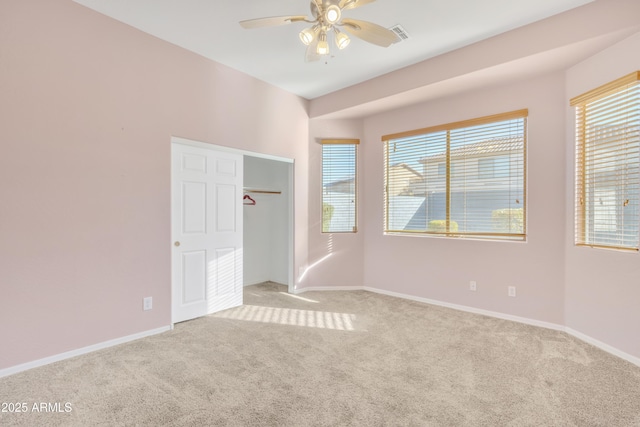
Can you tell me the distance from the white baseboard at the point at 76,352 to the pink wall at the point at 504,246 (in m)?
3.10

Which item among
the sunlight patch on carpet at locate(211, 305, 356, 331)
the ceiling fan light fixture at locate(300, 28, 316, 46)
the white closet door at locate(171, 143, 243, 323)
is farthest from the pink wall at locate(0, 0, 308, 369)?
the ceiling fan light fixture at locate(300, 28, 316, 46)

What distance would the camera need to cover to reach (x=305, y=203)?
15.3 feet

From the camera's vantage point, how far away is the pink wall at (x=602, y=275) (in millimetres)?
2504

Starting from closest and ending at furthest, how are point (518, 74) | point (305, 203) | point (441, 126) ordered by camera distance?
point (518, 74) → point (441, 126) → point (305, 203)

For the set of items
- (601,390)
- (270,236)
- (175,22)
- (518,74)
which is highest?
(175,22)

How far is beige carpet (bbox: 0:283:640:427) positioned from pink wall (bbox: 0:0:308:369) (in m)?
0.41

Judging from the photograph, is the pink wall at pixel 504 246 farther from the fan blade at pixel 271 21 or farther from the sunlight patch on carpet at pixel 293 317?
the fan blade at pixel 271 21

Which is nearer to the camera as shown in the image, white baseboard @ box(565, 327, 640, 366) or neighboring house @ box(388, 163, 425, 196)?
white baseboard @ box(565, 327, 640, 366)

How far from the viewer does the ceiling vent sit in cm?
283

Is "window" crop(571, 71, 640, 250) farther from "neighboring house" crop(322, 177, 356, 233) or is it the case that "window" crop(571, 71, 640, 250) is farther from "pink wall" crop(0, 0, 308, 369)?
"pink wall" crop(0, 0, 308, 369)

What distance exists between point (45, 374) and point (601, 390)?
4.04 metres

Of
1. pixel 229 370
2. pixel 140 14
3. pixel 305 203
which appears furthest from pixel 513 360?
pixel 140 14

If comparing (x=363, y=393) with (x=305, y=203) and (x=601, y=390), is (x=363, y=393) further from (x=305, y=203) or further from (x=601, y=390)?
(x=305, y=203)

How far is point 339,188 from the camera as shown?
479 centimetres
